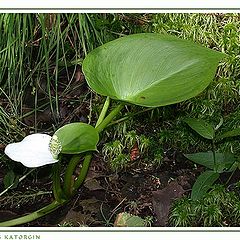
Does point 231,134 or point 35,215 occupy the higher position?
point 231,134

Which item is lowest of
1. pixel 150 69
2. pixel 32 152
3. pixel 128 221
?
pixel 128 221

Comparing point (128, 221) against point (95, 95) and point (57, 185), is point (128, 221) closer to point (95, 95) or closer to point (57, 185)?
point (57, 185)

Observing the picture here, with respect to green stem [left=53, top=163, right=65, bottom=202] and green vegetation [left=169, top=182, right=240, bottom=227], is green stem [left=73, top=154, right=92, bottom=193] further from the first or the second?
green vegetation [left=169, top=182, right=240, bottom=227]

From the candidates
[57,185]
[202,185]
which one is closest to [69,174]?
[57,185]

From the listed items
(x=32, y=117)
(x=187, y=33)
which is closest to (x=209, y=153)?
(x=187, y=33)

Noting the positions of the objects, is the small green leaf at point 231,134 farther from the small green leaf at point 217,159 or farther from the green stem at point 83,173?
the green stem at point 83,173

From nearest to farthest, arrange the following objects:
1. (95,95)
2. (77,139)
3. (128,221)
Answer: (77,139) < (128,221) < (95,95)
